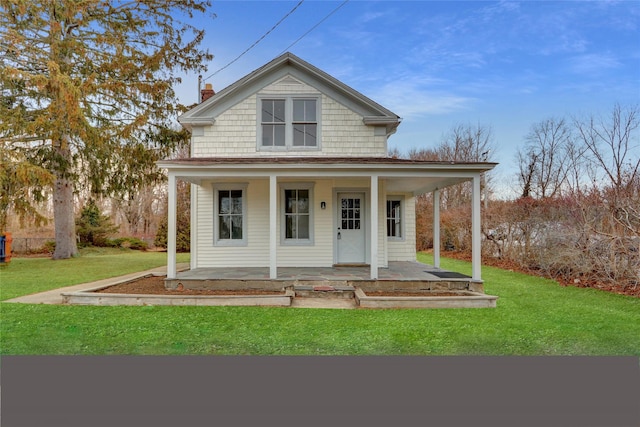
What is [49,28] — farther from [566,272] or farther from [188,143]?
[566,272]

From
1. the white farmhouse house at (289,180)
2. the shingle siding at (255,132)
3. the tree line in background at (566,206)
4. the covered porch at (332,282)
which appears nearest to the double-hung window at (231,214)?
the white farmhouse house at (289,180)

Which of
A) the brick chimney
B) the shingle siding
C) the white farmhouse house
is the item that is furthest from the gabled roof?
the brick chimney

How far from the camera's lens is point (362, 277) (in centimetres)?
821

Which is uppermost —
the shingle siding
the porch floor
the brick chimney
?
the brick chimney

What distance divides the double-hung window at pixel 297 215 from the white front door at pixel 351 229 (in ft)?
2.74

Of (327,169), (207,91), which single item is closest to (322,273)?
(327,169)

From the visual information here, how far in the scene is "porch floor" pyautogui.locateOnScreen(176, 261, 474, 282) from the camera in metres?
8.05

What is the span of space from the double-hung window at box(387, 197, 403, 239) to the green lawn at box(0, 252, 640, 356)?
4.94 m

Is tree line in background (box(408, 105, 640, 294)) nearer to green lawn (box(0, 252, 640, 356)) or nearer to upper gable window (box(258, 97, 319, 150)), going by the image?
green lawn (box(0, 252, 640, 356))

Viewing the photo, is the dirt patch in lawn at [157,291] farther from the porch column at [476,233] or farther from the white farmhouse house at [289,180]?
the porch column at [476,233]

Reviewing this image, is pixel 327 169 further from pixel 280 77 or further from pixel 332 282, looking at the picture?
pixel 280 77

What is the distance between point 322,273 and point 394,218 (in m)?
4.02

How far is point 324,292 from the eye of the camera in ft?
24.8

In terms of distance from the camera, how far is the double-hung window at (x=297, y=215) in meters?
10.0
